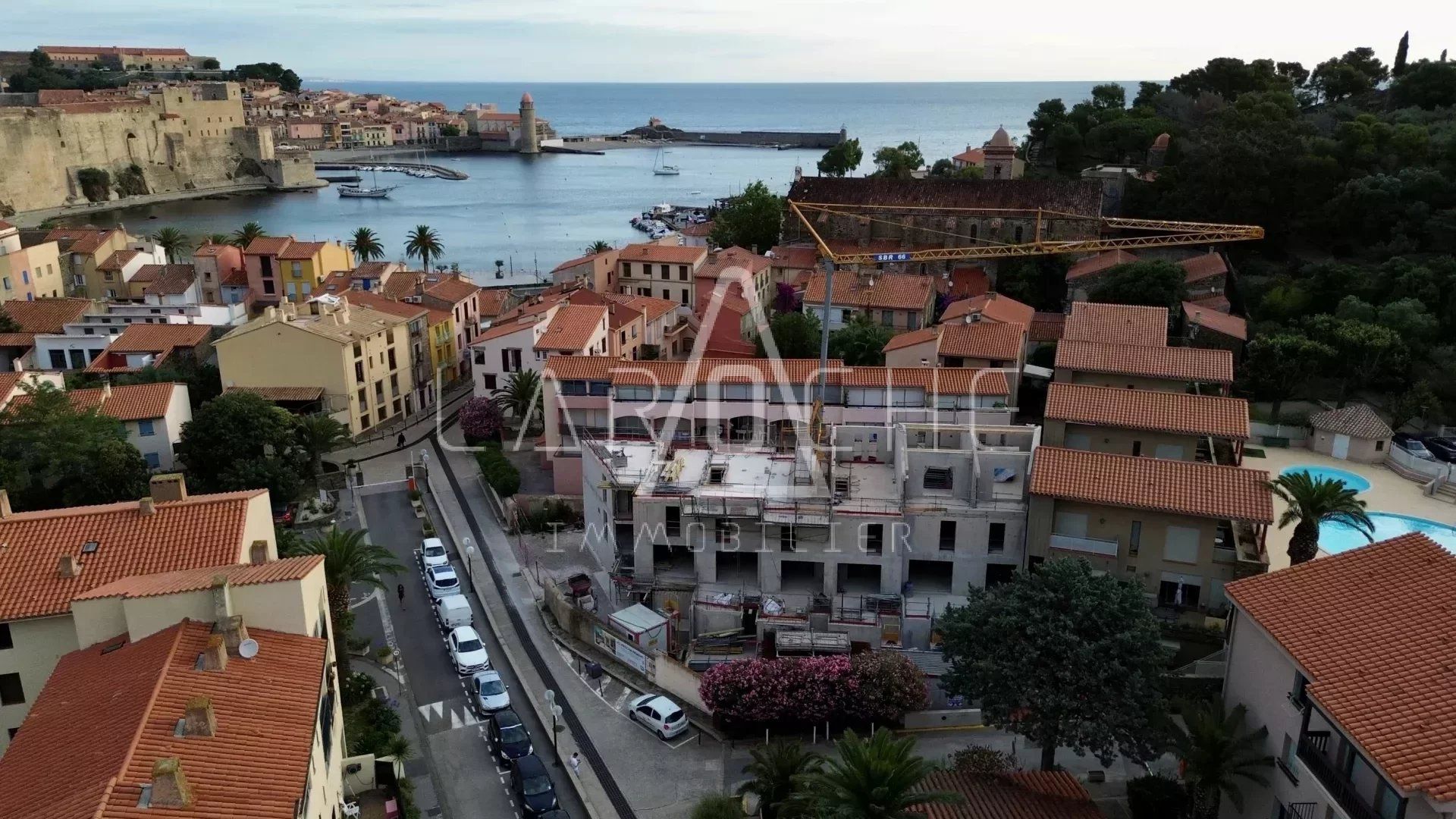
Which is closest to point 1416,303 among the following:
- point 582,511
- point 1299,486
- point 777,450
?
point 1299,486

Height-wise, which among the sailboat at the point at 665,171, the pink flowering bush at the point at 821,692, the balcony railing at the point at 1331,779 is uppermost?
the sailboat at the point at 665,171

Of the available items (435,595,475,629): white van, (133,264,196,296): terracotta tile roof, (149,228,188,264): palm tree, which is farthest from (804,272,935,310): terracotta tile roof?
(149,228,188,264): palm tree

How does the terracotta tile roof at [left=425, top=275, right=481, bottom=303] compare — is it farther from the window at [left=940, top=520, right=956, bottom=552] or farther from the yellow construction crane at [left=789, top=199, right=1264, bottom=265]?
the window at [left=940, top=520, right=956, bottom=552]

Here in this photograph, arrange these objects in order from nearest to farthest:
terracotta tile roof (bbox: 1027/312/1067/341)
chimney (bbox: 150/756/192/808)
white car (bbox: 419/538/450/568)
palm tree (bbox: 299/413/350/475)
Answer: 1. chimney (bbox: 150/756/192/808)
2. white car (bbox: 419/538/450/568)
3. palm tree (bbox: 299/413/350/475)
4. terracotta tile roof (bbox: 1027/312/1067/341)

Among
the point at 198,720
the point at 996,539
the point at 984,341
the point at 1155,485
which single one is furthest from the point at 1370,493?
the point at 198,720

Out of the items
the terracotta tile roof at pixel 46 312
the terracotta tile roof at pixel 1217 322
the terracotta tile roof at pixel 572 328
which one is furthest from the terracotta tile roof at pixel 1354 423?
the terracotta tile roof at pixel 46 312

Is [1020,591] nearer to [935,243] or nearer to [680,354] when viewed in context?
[680,354]

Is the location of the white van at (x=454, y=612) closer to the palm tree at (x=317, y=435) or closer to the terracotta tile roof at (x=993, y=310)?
the palm tree at (x=317, y=435)
